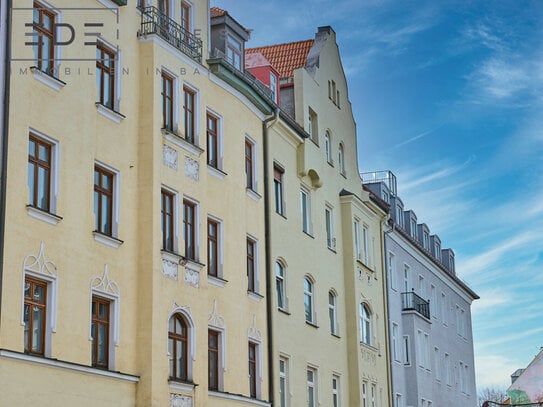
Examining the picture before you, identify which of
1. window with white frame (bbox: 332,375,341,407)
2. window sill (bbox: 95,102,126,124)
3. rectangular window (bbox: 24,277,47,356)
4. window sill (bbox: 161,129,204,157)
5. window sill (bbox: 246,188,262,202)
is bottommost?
rectangular window (bbox: 24,277,47,356)

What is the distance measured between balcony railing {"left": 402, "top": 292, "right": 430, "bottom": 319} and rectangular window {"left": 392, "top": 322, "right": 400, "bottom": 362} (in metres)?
1.65

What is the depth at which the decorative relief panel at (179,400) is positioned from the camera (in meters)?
26.7

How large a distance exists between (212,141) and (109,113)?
6.02 meters

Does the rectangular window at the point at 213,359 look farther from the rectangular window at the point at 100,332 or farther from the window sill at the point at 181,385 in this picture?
the rectangular window at the point at 100,332

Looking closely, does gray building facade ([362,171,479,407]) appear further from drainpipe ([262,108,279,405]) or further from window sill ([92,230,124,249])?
window sill ([92,230,124,249])

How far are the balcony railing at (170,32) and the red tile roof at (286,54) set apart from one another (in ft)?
36.1

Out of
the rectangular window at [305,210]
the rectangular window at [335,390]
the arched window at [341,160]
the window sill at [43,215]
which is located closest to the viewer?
the window sill at [43,215]

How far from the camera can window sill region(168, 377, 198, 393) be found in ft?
87.8

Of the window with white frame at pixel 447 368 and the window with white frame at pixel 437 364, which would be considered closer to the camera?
the window with white frame at pixel 437 364

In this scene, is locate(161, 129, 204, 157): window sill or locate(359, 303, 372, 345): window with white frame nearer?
locate(161, 129, 204, 157): window sill

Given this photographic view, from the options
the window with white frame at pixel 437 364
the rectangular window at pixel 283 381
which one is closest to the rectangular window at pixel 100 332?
the rectangular window at pixel 283 381

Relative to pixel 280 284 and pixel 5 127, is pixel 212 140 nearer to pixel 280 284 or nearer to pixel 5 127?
pixel 280 284

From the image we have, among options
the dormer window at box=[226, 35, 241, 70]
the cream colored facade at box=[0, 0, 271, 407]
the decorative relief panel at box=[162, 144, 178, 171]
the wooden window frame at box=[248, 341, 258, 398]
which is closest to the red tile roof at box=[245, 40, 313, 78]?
the dormer window at box=[226, 35, 241, 70]

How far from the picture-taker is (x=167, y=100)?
28953 mm
